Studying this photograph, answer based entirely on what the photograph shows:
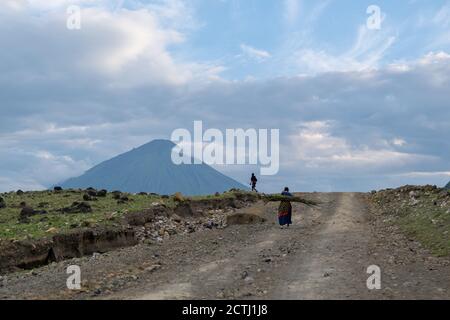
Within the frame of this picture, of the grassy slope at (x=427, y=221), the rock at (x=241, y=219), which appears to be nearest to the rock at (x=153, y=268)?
the grassy slope at (x=427, y=221)

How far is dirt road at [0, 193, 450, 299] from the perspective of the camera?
45.4 feet

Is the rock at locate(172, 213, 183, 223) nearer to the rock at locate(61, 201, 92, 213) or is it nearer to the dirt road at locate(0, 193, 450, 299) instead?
the rock at locate(61, 201, 92, 213)

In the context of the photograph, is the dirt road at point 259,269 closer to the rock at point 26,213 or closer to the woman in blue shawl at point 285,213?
the woman in blue shawl at point 285,213

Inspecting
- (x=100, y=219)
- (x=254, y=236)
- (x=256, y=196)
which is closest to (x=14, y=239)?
(x=100, y=219)

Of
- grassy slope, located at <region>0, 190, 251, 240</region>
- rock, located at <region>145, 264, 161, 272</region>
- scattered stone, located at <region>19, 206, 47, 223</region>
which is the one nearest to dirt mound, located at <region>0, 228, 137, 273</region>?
grassy slope, located at <region>0, 190, 251, 240</region>

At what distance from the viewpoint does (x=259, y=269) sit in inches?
683

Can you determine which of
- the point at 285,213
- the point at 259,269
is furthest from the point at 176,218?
the point at 259,269

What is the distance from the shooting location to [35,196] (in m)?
47.8

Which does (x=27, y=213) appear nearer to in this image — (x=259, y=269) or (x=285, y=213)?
(x=285, y=213)

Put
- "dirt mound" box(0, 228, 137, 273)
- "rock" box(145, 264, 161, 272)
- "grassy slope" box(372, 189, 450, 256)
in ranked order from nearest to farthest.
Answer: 1. "rock" box(145, 264, 161, 272)
2. "grassy slope" box(372, 189, 450, 256)
3. "dirt mound" box(0, 228, 137, 273)
